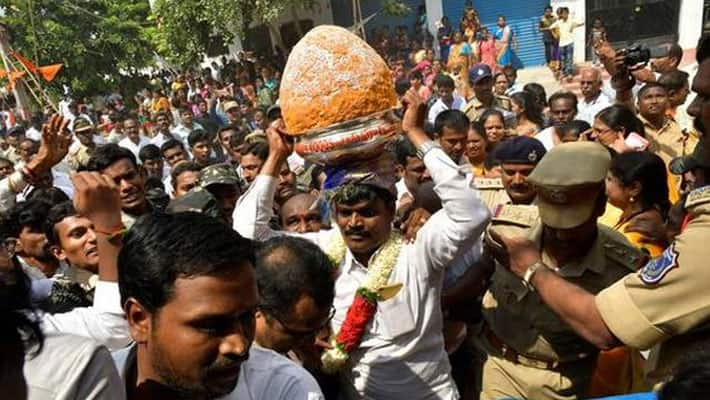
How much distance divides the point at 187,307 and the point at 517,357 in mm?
1759

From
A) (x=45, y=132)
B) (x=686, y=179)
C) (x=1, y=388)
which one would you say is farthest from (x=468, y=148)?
(x=1, y=388)

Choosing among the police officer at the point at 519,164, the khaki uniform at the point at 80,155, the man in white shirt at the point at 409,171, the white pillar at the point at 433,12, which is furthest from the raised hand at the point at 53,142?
the white pillar at the point at 433,12

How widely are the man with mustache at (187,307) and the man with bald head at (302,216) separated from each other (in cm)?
202

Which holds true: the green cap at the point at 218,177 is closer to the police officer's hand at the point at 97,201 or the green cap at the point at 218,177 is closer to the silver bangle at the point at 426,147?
the police officer's hand at the point at 97,201

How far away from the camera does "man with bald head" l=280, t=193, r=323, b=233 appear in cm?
367

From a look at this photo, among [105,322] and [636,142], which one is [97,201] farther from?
[636,142]

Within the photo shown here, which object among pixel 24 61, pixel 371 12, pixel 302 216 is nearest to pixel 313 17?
pixel 371 12

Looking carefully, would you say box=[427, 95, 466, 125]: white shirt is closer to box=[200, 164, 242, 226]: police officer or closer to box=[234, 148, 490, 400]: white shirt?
box=[200, 164, 242, 226]: police officer

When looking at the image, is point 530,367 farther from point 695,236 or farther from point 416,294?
point 695,236

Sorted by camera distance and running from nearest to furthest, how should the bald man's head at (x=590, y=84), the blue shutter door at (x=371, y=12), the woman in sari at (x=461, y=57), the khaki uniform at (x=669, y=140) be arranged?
1. the khaki uniform at (x=669, y=140)
2. the bald man's head at (x=590, y=84)
3. the woman in sari at (x=461, y=57)
4. the blue shutter door at (x=371, y=12)

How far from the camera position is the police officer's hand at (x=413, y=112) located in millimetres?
2414

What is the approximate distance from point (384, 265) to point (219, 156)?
657cm

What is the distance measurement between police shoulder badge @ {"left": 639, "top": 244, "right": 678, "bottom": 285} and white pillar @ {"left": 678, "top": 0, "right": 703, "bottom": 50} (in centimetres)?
1457

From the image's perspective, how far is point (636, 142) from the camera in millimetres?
4246
